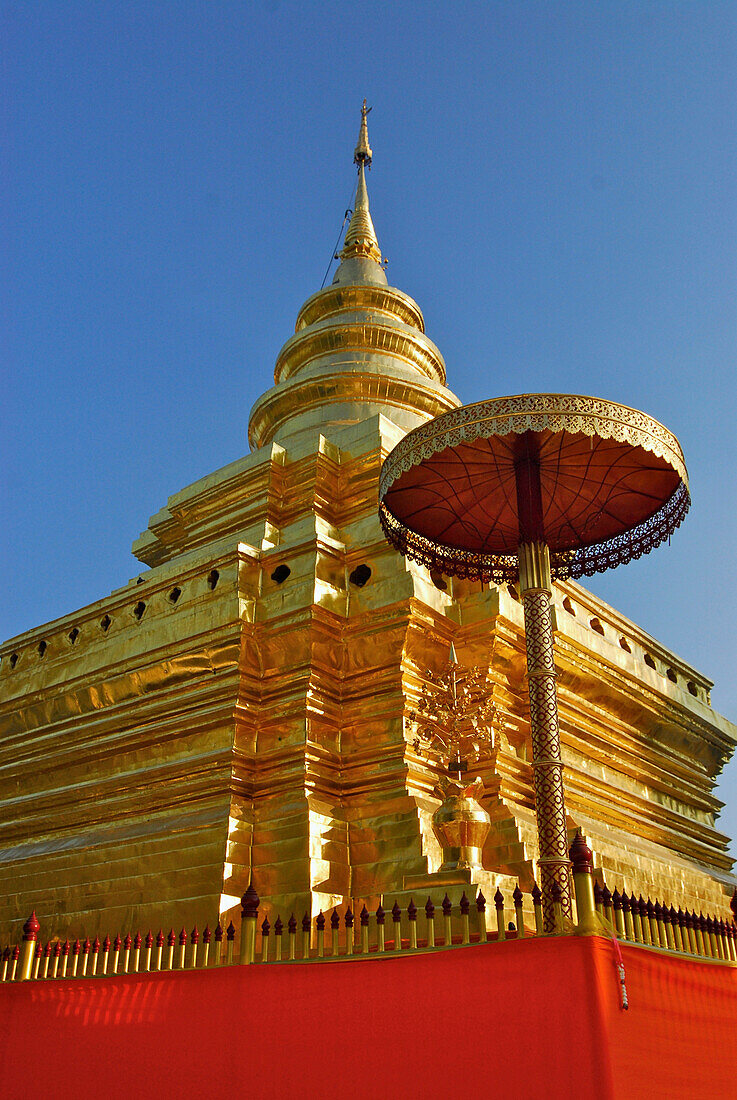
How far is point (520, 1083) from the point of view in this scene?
546 centimetres

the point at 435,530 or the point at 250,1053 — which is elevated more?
the point at 435,530

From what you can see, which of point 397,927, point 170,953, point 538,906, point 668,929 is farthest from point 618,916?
point 170,953

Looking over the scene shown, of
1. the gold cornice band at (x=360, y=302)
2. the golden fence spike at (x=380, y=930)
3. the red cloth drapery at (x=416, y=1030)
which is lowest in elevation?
the red cloth drapery at (x=416, y=1030)

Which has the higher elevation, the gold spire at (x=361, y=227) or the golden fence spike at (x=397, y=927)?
the gold spire at (x=361, y=227)

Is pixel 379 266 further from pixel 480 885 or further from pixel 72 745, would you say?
pixel 480 885

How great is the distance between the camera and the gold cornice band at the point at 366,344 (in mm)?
17938

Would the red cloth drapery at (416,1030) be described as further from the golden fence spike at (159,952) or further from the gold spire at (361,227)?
the gold spire at (361,227)

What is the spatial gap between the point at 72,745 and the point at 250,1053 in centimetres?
742

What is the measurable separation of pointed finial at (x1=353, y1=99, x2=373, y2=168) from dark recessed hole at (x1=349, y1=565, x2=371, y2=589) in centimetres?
1593

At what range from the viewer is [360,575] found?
12.2 meters

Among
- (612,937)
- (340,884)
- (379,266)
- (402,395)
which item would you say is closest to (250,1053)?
(612,937)

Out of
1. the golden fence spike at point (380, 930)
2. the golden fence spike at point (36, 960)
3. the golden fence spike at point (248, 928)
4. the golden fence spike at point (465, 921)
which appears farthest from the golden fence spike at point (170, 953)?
the golden fence spike at point (465, 921)

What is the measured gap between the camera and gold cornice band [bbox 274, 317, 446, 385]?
17.9 meters

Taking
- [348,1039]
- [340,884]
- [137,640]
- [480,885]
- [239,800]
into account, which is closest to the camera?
[348,1039]
